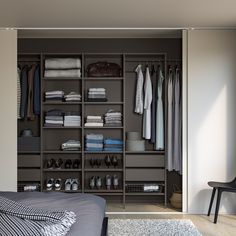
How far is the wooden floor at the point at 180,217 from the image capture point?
4.29m

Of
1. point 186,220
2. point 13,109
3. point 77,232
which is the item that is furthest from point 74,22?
point 77,232

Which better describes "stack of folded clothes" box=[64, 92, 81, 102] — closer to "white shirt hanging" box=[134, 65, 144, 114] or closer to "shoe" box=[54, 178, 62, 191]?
"white shirt hanging" box=[134, 65, 144, 114]

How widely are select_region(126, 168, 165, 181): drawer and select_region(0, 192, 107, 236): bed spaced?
2.32m

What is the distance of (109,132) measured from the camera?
19.2 feet

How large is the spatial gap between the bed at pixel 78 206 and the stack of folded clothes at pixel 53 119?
7.86 feet

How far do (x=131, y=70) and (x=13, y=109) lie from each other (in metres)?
1.79

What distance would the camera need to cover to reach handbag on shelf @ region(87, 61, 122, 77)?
18.3 ft

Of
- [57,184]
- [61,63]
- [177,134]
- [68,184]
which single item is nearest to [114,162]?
[68,184]

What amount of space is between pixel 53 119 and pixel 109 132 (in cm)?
85

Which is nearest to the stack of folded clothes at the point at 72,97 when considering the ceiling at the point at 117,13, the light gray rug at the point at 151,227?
the ceiling at the point at 117,13

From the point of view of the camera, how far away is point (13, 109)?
198 inches

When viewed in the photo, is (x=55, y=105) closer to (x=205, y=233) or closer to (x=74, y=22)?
(x=74, y=22)

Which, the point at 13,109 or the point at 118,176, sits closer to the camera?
the point at 13,109

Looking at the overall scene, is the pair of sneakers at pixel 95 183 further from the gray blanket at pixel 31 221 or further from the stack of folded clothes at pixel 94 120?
the gray blanket at pixel 31 221
